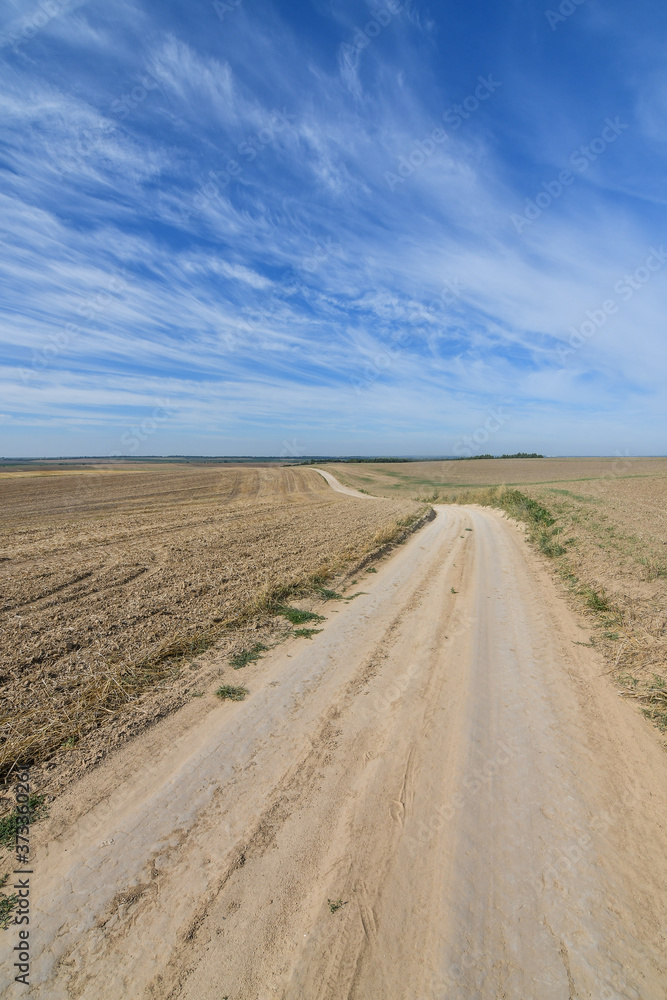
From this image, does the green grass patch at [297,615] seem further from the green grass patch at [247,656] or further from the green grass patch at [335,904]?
the green grass patch at [335,904]

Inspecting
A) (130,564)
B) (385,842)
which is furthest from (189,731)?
(130,564)

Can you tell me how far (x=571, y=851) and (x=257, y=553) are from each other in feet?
31.2

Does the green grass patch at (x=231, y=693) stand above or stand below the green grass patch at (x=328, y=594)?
below

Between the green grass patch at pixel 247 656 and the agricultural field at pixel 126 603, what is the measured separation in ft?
1.14

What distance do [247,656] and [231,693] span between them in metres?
0.98

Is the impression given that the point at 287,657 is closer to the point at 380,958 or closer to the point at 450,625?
the point at 450,625

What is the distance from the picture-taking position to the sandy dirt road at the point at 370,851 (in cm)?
240

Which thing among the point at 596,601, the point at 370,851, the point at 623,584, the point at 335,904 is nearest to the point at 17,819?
the point at 335,904

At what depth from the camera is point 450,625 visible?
24.5ft

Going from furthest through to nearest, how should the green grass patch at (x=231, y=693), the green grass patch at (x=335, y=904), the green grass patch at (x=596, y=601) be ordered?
1. the green grass patch at (x=596, y=601)
2. the green grass patch at (x=231, y=693)
3. the green grass patch at (x=335, y=904)

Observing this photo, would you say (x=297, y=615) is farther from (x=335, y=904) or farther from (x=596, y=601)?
(x=596, y=601)

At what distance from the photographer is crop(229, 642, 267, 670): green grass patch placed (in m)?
5.96

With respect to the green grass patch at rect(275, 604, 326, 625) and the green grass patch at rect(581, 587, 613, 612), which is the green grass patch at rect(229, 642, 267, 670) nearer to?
the green grass patch at rect(275, 604, 326, 625)

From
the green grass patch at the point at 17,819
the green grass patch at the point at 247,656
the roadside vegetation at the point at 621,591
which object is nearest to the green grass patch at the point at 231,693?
A: the green grass patch at the point at 247,656
